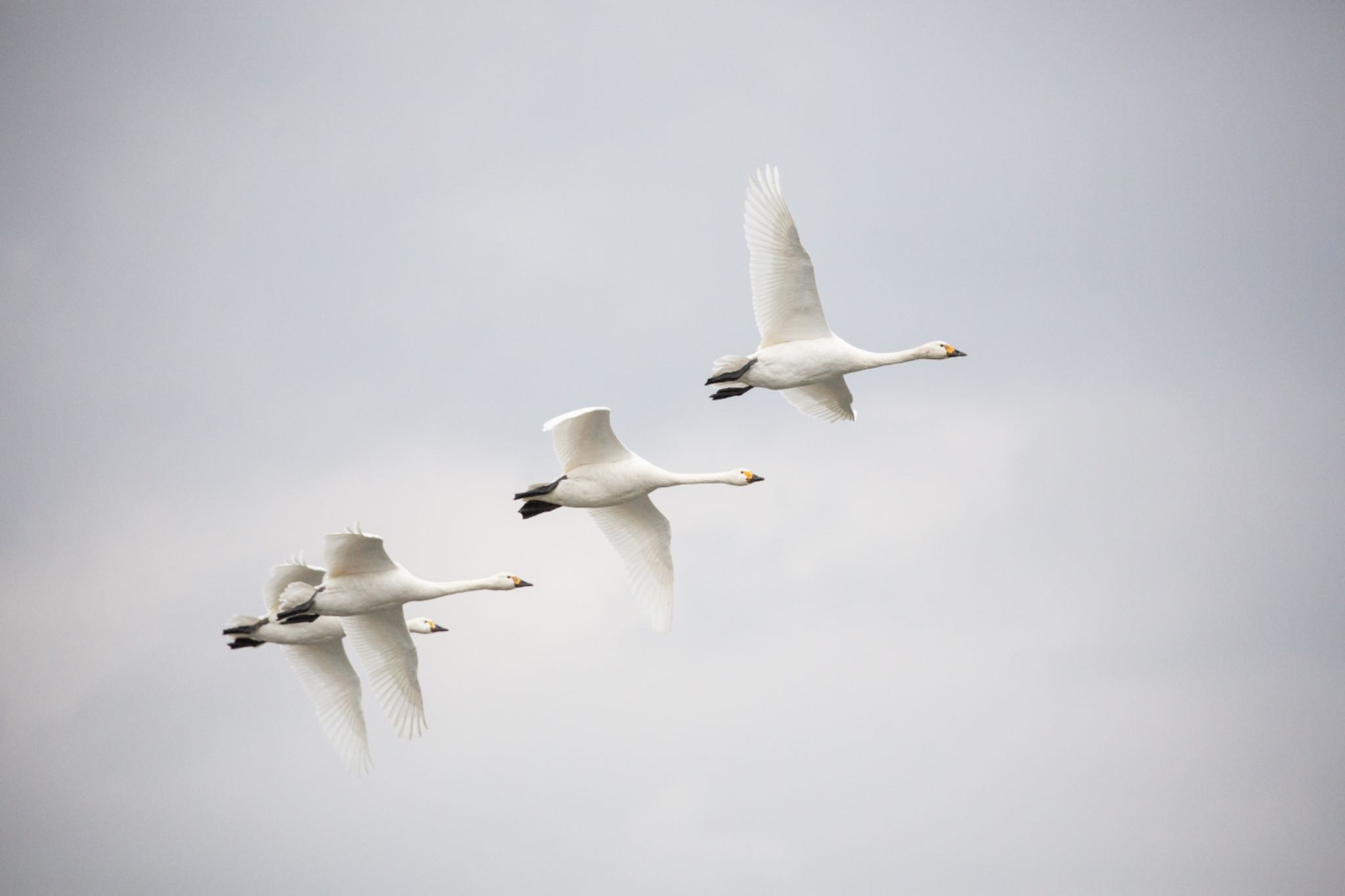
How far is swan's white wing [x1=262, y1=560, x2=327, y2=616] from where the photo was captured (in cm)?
3916

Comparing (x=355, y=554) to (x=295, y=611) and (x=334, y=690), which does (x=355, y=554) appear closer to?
(x=295, y=611)

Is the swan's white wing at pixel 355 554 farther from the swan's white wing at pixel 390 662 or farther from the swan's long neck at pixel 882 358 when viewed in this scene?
the swan's long neck at pixel 882 358

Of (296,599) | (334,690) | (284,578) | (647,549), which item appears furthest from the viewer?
(334,690)

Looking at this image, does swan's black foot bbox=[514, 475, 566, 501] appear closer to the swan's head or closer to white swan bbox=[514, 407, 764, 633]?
white swan bbox=[514, 407, 764, 633]

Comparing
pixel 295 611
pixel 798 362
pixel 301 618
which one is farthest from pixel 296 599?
pixel 798 362

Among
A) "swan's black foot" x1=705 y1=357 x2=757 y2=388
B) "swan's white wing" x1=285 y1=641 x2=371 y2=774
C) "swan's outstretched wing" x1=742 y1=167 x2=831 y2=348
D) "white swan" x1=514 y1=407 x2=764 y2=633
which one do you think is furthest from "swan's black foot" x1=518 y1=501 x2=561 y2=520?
"swan's white wing" x1=285 y1=641 x2=371 y2=774

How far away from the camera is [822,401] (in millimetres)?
39688

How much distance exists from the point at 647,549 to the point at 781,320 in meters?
5.33

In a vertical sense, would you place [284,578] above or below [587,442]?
below

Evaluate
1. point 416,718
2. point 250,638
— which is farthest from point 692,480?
point 250,638

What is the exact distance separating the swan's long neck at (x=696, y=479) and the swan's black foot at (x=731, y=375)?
6.12 ft

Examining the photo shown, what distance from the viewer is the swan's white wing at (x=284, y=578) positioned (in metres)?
39.2

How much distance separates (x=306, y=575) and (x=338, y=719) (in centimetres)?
360

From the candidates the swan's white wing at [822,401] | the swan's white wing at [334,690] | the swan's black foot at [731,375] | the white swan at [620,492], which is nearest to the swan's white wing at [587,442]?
the white swan at [620,492]
